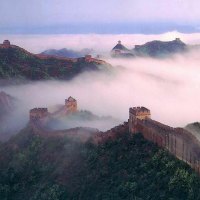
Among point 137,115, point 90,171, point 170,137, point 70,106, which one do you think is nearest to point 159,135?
point 170,137

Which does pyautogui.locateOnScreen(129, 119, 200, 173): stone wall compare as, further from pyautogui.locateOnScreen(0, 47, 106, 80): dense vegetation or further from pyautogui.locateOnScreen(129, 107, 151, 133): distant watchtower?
Answer: pyautogui.locateOnScreen(0, 47, 106, 80): dense vegetation

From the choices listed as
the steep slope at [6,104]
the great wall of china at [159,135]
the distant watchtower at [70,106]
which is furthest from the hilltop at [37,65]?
the great wall of china at [159,135]

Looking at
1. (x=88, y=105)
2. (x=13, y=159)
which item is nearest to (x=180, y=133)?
(x=13, y=159)

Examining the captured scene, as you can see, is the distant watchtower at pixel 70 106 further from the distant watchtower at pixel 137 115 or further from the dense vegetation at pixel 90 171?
the distant watchtower at pixel 137 115

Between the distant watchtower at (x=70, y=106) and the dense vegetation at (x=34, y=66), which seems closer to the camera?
the distant watchtower at (x=70, y=106)

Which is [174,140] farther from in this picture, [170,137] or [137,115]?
[137,115]

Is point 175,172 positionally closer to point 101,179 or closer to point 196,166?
point 196,166
